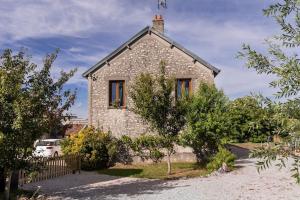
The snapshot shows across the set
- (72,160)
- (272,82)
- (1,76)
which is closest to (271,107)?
(272,82)

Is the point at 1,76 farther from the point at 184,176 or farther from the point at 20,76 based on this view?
the point at 184,176

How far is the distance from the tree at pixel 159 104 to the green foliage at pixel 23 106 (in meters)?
7.52

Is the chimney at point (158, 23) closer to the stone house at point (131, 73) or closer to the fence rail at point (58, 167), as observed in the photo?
the stone house at point (131, 73)

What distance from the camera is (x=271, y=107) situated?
3.31m

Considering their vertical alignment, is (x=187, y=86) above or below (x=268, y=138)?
above

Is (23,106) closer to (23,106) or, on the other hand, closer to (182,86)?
(23,106)

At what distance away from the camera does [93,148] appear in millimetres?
22438

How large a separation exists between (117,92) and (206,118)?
677 centimetres

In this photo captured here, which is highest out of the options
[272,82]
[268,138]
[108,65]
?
[108,65]

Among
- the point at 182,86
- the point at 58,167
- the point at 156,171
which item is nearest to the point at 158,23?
the point at 182,86

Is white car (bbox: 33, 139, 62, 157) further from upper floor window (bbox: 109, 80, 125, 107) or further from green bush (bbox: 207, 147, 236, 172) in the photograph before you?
green bush (bbox: 207, 147, 236, 172)

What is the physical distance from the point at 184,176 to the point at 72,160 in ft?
20.2

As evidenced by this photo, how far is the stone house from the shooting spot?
945 inches

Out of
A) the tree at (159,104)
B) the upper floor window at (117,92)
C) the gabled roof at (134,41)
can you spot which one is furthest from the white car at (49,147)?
the tree at (159,104)
